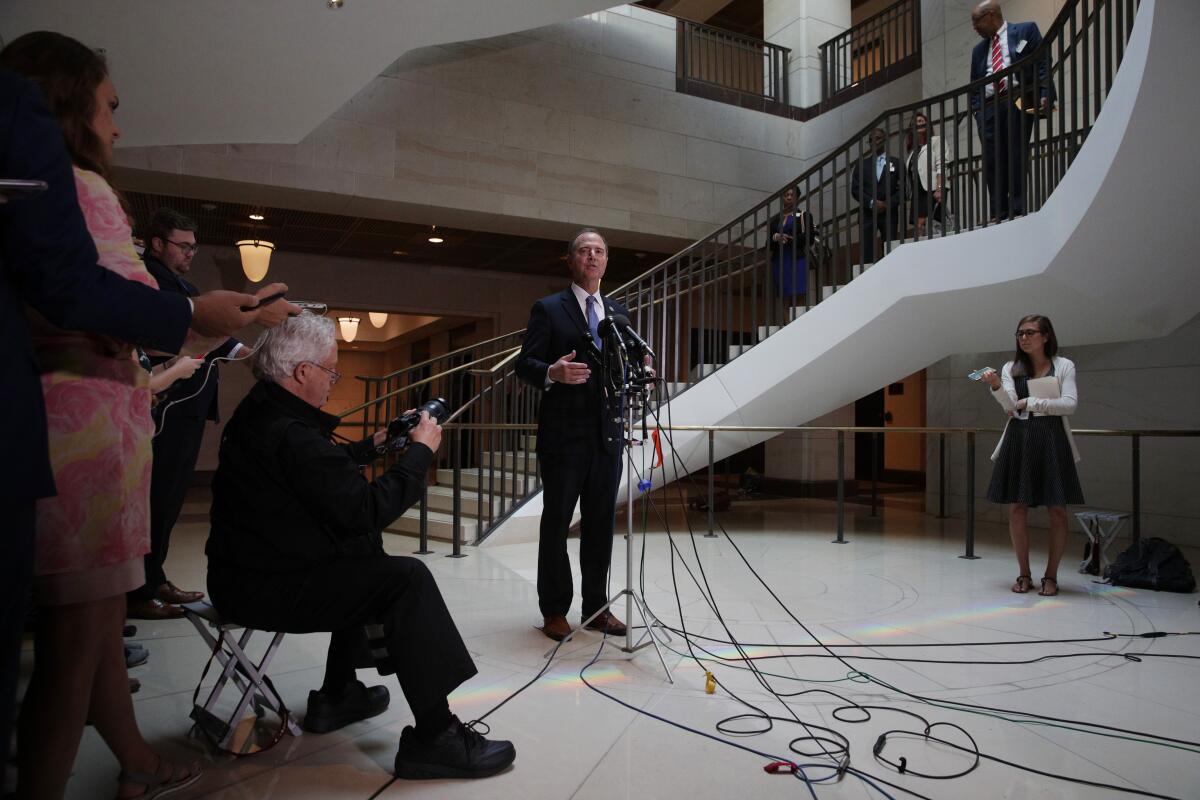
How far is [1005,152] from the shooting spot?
212 inches

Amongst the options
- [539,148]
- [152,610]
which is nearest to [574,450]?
[152,610]

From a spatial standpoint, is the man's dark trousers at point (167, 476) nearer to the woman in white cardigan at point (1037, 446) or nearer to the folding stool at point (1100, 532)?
the woman in white cardigan at point (1037, 446)

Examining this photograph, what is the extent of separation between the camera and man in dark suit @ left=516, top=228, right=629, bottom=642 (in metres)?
3.11

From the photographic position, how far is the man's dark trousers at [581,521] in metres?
3.11

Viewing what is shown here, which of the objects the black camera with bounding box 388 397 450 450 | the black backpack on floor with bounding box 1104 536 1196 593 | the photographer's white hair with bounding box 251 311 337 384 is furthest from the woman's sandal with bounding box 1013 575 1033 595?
the photographer's white hair with bounding box 251 311 337 384

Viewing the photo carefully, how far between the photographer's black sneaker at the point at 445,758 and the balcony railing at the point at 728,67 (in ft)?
28.2

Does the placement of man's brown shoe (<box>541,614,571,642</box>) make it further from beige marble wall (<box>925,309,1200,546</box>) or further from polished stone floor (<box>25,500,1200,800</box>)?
beige marble wall (<box>925,309,1200,546</box>)

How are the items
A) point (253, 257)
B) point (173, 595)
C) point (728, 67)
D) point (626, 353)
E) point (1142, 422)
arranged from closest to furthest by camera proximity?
1. point (626, 353)
2. point (173, 595)
3. point (1142, 422)
4. point (253, 257)
5. point (728, 67)

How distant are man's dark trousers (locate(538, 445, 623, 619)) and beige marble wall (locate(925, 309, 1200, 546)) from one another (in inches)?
154

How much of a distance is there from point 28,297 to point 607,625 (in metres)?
2.46

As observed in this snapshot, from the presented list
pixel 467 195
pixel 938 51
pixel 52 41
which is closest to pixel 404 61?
pixel 467 195

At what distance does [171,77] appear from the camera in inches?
174

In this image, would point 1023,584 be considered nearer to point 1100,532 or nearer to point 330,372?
point 1100,532

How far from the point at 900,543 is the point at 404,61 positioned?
618cm
